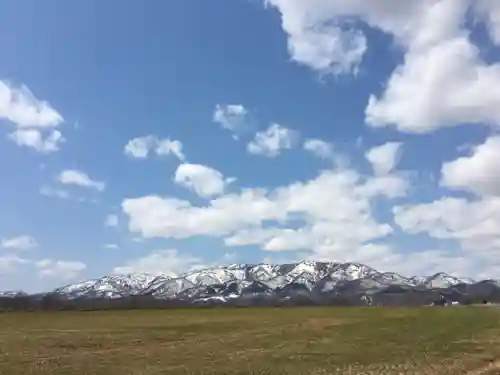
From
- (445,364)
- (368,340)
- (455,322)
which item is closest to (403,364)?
(445,364)

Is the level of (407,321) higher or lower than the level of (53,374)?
higher

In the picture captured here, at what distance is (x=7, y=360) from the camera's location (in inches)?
1580

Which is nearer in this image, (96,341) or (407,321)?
(96,341)

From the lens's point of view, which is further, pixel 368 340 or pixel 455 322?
pixel 455 322

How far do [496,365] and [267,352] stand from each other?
15096mm

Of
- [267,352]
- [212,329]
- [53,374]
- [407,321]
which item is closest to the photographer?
[53,374]

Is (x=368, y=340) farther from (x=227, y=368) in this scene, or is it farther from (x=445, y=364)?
(x=227, y=368)

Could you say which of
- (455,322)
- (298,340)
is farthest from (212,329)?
(455,322)

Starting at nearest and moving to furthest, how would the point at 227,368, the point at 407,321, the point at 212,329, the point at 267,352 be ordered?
the point at 227,368 < the point at 267,352 < the point at 212,329 < the point at 407,321

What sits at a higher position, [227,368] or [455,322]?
[455,322]

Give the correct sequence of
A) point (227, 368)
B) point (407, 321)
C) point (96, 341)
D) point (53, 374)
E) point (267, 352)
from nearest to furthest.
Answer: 1. point (53, 374)
2. point (227, 368)
3. point (267, 352)
4. point (96, 341)
5. point (407, 321)

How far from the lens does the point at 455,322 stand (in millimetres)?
78062

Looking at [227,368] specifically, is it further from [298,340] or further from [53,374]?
[298,340]

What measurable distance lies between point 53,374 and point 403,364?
19822 millimetres
